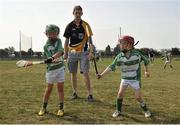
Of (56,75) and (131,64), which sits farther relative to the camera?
(56,75)

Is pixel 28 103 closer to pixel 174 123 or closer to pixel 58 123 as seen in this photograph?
pixel 58 123

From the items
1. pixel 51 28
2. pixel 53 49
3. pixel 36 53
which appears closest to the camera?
pixel 51 28

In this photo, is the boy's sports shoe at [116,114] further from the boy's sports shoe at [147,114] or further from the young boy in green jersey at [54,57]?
the young boy in green jersey at [54,57]

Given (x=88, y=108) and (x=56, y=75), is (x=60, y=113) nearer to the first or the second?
(x=56, y=75)

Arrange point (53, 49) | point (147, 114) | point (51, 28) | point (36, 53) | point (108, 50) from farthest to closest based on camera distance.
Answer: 1. point (36, 53)
2. point (108, 50)
3. point (53, 49)
4. point (51, 28)
5. point (147, 114)

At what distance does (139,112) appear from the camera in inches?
349

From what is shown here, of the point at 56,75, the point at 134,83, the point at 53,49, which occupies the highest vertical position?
the point at 53,49

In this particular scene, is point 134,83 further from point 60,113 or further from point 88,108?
point 60,113

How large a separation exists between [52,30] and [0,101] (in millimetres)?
3052

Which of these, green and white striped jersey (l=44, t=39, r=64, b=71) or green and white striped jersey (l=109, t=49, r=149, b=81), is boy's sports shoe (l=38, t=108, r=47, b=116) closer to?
green and white striped jersey (l=44, t=39, r=64, b=71)

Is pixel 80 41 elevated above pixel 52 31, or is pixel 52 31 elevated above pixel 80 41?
pixel 52 31

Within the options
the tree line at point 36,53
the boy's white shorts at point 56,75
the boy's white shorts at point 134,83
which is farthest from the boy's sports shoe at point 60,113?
the tree line at point 36,53

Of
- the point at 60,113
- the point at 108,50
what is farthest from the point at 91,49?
the point at 108,50

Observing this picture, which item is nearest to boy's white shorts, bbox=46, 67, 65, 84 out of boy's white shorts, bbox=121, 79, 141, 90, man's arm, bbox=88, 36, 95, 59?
boy's white shorts, bbox=121, 79, 141, 90
